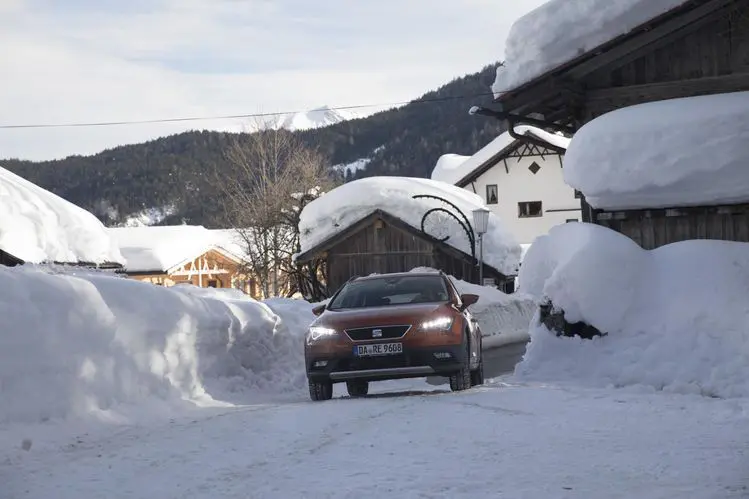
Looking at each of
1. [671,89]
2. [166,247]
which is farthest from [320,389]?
[166,247]

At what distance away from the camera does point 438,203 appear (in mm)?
41188

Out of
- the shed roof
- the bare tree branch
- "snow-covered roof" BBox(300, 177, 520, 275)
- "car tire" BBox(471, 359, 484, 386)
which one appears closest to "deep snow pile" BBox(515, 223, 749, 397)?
"car tire" BBox(471, 359, 484, 386)

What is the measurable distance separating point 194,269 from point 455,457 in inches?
2827

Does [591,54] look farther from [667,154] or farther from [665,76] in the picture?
[667,154]

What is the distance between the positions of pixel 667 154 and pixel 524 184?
148 ft

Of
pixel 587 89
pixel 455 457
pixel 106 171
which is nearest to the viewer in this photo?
pixel 455 457

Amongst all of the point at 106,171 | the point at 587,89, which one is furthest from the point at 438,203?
the point at 106,171

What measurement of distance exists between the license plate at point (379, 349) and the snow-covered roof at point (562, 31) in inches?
269

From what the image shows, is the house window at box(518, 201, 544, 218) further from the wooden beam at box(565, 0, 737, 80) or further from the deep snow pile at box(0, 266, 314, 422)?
the deep snow pile at box(0, 266, 314, 422)

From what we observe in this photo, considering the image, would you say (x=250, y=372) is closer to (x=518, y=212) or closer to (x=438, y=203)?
(x=438, y=203)

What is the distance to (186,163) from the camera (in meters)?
137

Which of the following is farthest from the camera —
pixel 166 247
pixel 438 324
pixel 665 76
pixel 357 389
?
pixel 166 247

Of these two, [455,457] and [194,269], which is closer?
[455,457]

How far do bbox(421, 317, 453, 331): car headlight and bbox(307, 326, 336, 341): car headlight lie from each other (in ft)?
3.67
